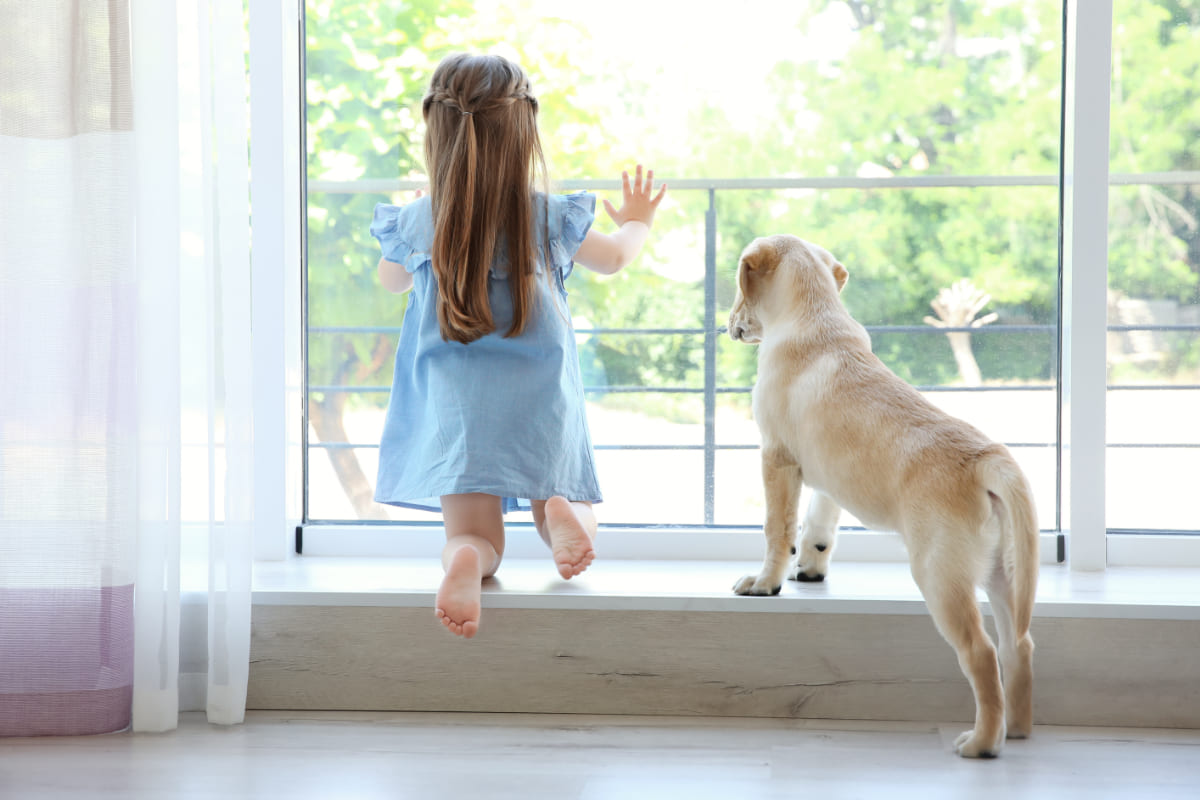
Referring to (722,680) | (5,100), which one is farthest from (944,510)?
(5,100)

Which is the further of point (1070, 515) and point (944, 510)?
point (1070, 515)

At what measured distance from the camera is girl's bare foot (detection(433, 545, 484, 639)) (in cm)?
157

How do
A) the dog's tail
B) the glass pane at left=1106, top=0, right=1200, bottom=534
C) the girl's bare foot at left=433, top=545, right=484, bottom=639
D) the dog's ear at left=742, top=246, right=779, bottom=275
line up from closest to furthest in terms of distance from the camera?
1. the dog's tail
2. the girl's bare foot at left=433, top=545, right=484, bottom=639
3. the dog's ear at left=742, top=246, right=779, bottom=275
4. the glass pane at left=1106, top=0, right=1200, bottom=534

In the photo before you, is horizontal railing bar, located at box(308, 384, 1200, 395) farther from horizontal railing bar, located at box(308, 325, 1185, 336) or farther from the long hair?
the long hair

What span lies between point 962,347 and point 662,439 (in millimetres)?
669

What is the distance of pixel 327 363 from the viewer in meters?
2.24

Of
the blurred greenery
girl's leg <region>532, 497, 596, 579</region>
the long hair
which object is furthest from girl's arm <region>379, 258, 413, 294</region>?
girl's leg <region>532, 497, 596, 579</region>

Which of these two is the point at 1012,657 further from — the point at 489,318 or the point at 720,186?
the point at 720,186

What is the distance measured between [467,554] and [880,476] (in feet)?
2.11

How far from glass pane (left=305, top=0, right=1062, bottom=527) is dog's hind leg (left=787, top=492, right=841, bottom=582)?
424mm

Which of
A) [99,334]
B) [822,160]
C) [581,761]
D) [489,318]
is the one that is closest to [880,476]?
[581,761]

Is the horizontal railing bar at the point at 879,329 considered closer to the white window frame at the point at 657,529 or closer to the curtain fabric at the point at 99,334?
the white window frame at the point at 657,529

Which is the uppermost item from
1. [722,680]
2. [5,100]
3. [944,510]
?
[5,100]

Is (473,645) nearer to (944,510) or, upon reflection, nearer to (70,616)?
(70,616)
